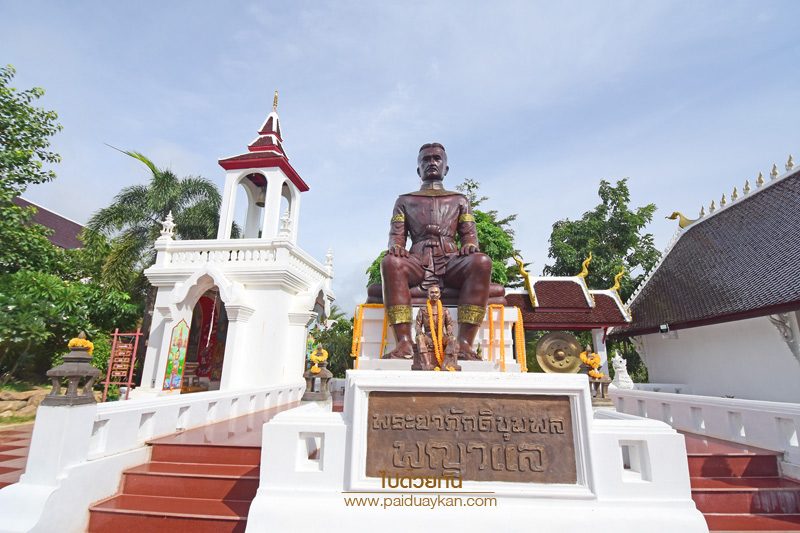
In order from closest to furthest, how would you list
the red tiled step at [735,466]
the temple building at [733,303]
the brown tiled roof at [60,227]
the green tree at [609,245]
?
the red tiled step at [735,466] → the temple building at [733,303] → the green tree at [609,245] → the brown tiled roof at [60,227]

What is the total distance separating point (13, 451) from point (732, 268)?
1568cm

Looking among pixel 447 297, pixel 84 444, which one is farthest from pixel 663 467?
pixel 84 444

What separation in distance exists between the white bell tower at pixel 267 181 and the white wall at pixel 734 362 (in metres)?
12.2

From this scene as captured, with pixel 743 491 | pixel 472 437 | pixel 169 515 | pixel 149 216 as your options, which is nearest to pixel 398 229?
pixel 472 437

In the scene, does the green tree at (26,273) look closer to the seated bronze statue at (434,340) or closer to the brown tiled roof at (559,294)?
the seated bronze statue at (434,340)

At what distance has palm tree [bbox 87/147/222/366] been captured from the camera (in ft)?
48.7

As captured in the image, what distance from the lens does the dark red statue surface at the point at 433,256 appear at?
5.01 meters

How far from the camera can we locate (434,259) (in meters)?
5.79

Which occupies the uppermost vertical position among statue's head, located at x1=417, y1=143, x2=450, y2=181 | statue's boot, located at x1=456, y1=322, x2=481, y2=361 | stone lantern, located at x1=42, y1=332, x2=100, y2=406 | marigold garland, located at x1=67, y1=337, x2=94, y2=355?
statue's head, located at x1=417, y1=143, x2=450, y2=181

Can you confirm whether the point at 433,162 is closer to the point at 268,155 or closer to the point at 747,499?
the point at 747,499

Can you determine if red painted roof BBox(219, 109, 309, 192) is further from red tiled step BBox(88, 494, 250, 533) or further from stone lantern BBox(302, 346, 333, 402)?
red tiled step BBox(88, 494, 250, 533)

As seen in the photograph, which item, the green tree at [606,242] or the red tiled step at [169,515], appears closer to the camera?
the red tiled step at [169,515]

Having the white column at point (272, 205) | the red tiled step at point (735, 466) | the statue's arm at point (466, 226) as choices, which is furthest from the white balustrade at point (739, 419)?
the white column at point (272, 205)
